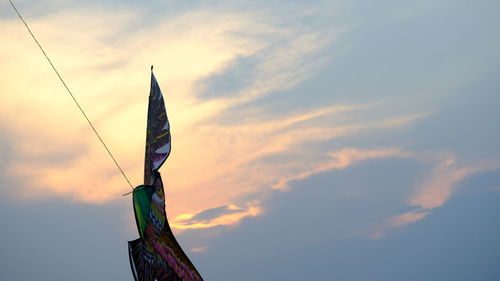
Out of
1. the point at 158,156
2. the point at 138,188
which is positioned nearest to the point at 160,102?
the point at 158,156

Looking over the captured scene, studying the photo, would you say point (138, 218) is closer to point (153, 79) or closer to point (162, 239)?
point (162, 239)

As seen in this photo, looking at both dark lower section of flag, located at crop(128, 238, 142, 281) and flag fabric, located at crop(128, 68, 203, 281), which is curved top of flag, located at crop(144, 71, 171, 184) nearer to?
flag fabric, located at crop(128, 68, 203, 281)

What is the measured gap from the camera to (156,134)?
1031 inches

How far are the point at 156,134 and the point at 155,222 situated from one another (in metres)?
4.07

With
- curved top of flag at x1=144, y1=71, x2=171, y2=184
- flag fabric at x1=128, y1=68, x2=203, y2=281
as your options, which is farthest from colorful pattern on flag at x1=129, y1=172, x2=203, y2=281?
curved top of flag at x1=144, y1=71, x2=171, y2=184

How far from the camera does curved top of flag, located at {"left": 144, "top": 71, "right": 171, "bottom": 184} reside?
25562 millimetres

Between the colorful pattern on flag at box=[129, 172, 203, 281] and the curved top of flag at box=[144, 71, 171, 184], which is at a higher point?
the curved top of flag at box=[144, 71, 171, 184]

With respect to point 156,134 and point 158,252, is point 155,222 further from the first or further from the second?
point 156,134

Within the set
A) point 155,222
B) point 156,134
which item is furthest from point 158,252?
point 156,134

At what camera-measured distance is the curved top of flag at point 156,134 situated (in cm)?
2556

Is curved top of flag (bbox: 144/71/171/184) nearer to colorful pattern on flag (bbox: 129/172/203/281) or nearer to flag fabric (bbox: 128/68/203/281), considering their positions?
flag fabric (bbox: 128/68/203/281)

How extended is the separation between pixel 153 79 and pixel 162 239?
7.05m

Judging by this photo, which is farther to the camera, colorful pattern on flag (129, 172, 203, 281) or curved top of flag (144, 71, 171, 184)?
curved top of flag (144, 71, 171, 184)

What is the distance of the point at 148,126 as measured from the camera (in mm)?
26453
